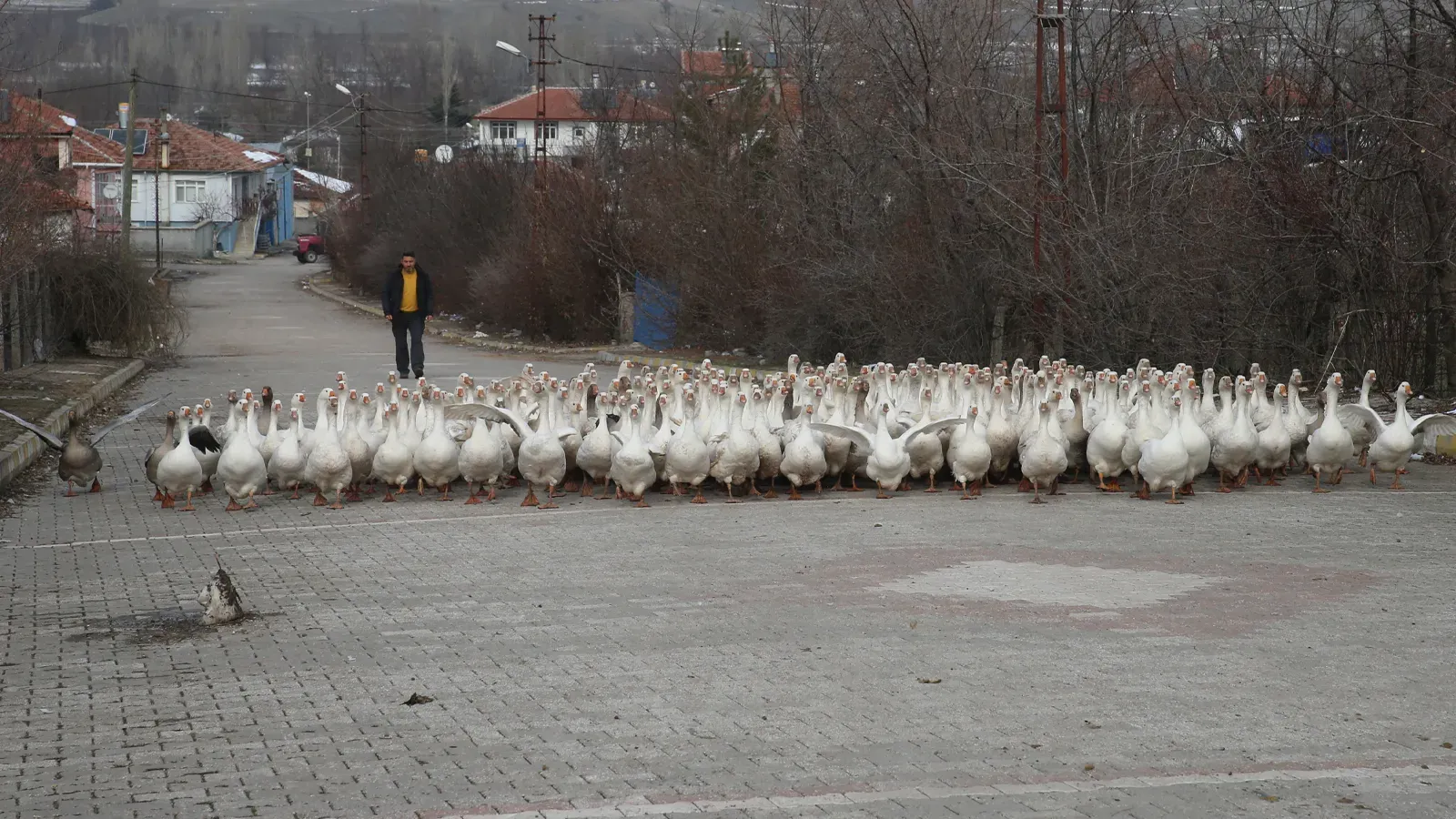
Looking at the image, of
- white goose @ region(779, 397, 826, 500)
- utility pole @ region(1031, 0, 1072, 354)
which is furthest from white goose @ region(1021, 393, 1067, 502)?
utility pole @ region(1031, 0, 1072, 354)

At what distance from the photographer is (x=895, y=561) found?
10133 millimetres

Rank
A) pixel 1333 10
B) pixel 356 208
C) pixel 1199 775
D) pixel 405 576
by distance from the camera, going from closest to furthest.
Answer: pixel 1199 775 → pixel 405 576 → pixel 1333 10 → pixel 356 208

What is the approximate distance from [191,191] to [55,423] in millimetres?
61964

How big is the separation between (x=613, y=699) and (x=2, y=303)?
58.4ft

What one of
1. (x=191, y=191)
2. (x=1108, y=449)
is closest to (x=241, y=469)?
(x=1108, y=449)

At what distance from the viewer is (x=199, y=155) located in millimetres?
76750

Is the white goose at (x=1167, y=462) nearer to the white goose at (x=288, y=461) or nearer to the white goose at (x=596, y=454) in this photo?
the white goose at (x=596, y=454)

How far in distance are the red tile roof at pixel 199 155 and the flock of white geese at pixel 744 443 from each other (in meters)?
61.4

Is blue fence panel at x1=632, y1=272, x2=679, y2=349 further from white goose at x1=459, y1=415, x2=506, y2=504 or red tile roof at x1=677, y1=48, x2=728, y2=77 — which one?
white goose at x1=459, y1=415, x2=506, y2=504

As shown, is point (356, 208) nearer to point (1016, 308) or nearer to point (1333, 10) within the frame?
point (1016, 308)

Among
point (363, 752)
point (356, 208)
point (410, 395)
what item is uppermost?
point (356, 208)

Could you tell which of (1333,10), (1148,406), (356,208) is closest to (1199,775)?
(1148,406)

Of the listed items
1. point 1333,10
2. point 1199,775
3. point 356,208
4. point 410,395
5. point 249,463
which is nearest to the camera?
point 1199,775

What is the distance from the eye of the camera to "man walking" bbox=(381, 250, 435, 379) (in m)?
20.7
